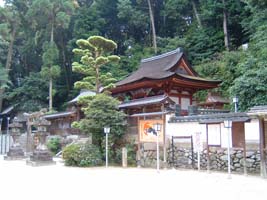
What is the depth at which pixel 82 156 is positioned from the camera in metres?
14.4

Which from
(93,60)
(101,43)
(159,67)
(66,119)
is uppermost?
(101,43)

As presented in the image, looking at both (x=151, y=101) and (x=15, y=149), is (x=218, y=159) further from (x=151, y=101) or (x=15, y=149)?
(x=15, y=149)

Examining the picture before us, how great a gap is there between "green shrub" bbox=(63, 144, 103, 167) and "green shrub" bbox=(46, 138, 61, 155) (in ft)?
26.6

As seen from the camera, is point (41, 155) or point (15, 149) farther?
point (15, 149)

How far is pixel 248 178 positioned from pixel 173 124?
4637 millimetres

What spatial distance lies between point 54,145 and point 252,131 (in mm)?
15093

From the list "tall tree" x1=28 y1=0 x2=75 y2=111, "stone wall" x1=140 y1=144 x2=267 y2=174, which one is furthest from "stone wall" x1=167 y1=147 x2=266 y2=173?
"tall tree" x1=28 y1=0 x2=75 y2=111

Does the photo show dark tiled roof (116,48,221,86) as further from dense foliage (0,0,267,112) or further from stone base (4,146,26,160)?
stone base (4,146,26,160)

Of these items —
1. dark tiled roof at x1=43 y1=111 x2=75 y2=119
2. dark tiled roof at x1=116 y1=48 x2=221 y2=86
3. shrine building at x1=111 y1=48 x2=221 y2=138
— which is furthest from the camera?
dark tiled roof at x1=43 y1=111 x2=75 y2=119

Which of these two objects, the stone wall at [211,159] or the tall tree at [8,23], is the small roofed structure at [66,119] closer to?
the tall tree at [8,23]

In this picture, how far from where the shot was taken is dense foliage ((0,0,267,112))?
27.5 metres

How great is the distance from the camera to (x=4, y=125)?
37000 mm

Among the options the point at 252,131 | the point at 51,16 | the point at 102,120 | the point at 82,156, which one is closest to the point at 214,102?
the point at 102,120

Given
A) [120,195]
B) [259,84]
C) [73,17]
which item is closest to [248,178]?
[120,195]
